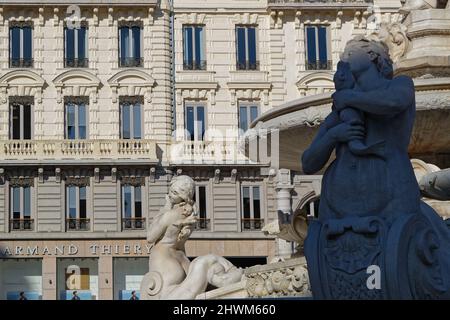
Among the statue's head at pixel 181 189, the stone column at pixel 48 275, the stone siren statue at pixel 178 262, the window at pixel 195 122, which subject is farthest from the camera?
the window at pixel 195 122

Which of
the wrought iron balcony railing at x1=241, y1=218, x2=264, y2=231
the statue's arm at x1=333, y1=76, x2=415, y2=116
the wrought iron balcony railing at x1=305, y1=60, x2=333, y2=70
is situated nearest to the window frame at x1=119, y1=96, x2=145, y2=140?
the wrought iron balcony railing at x1=241, y1=218, x2=264, y2=231

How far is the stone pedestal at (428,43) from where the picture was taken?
10508 mm

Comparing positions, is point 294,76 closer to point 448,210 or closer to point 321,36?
point 321,36

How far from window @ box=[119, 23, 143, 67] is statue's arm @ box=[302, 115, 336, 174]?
3097 centimetres

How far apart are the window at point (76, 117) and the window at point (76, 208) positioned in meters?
1.81

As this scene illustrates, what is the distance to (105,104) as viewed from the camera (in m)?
35.9

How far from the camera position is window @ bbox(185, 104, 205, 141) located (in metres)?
36.0

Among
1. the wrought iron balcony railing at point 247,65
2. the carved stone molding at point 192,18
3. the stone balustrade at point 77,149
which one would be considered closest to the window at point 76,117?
the stone balustrade at point 77,149

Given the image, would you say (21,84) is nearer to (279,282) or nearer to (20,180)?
(20,180)

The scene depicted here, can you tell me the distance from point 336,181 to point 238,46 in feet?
104

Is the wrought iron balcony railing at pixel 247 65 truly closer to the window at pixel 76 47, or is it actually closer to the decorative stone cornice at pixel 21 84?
the window at pixel 76 47

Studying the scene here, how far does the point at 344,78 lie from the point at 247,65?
31.5m

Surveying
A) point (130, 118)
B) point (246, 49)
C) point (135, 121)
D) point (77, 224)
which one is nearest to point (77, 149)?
point (130, 118)

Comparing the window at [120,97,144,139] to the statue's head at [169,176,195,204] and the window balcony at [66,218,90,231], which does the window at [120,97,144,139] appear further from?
the statue's head at [169,176,195,204]
